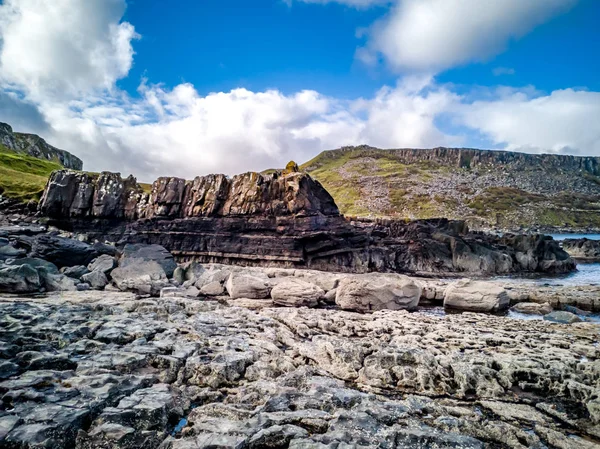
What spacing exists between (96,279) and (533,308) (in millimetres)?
32014

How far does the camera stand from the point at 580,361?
10.9m

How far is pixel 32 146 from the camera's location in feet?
446

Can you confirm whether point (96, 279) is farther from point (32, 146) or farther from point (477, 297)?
point (32, 146)

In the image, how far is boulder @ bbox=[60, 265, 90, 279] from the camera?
80.3 feet

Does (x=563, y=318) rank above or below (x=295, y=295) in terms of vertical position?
above

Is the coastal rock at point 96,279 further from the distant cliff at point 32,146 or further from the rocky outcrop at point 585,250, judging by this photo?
the distant cliff at point 32,146

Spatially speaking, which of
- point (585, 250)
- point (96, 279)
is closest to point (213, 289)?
point (96, 279)

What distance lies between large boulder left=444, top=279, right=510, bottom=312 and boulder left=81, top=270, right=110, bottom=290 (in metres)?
26.0

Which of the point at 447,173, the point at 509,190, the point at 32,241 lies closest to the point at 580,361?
the point at 32,241

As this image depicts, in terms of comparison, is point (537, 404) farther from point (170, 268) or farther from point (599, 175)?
point (599, 175)

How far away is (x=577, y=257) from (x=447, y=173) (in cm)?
15000

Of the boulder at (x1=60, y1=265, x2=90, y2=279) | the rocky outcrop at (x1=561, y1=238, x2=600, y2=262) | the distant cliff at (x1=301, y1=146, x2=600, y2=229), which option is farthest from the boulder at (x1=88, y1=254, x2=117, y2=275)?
the distant cliff at (x1=301, y1=146, x2=600, y2=229)

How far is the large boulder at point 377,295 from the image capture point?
2066 cm

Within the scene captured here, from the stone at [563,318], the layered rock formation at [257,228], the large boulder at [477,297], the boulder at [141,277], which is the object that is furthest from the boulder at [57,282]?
the stone at [563,318]
